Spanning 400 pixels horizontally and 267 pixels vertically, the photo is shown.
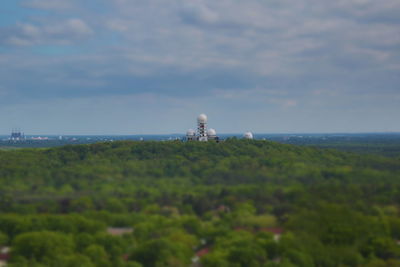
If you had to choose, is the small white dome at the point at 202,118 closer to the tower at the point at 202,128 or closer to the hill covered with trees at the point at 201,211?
the tower at the point at 202,128

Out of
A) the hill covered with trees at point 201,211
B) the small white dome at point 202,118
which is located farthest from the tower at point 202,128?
the hill covered with trees at point 201,211

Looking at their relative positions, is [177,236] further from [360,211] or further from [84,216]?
[360,211]

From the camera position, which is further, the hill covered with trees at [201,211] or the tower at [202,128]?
the tower at [202,128]

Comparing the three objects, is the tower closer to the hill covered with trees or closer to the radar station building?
the radar station building

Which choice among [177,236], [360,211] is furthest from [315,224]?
[177,236]

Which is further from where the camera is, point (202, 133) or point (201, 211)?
point (202, 133)

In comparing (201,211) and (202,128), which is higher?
(202,128)

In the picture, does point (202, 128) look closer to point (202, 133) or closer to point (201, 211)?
point (202, 133)

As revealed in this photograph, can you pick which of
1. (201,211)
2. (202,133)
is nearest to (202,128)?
(202,133)
